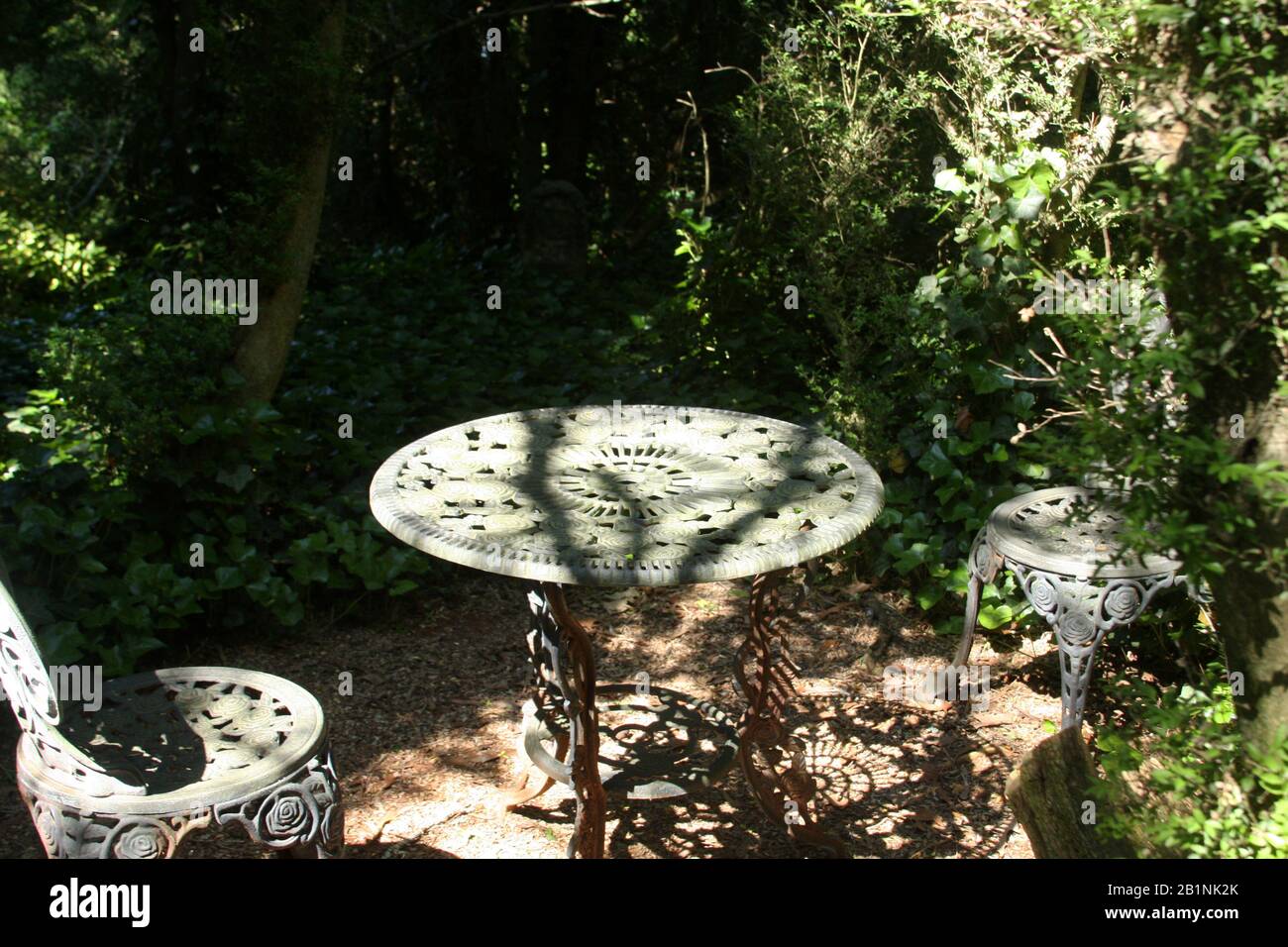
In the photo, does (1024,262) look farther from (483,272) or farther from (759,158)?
(483,272)

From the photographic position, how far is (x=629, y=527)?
2.82 m

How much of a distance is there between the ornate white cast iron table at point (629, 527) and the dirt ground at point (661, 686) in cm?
21

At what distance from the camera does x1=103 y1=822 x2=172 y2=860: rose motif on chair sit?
2420mm

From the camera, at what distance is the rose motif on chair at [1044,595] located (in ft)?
11.6

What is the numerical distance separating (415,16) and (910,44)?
14.3 ft

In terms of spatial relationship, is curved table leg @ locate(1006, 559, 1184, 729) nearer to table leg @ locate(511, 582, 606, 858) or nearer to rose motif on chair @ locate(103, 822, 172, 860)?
table leg @ locate(511, 582, 606, 858)

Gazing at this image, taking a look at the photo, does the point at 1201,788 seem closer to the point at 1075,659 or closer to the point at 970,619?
the point at 1075,659

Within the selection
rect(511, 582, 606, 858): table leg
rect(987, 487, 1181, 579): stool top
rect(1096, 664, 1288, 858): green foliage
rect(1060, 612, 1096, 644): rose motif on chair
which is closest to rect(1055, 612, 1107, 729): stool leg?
rect(1060, 612, 1096, 644): rose motif on chair

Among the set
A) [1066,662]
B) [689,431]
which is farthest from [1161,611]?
[689,431]

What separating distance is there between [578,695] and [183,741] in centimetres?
93

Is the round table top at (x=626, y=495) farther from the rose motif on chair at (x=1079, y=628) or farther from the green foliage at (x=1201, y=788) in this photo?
the rose motif on chair at (x=1079, y=628)

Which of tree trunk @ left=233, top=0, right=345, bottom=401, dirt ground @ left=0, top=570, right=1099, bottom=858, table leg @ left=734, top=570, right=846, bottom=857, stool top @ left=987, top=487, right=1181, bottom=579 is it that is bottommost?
dirt ground @ left=0, top=570, right=1099, bottom=858

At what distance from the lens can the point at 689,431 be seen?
141 inches

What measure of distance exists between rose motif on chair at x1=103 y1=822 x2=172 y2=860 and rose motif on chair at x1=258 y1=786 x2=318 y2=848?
20 cm
